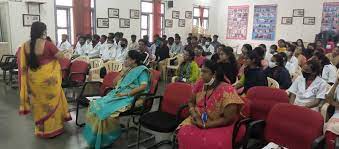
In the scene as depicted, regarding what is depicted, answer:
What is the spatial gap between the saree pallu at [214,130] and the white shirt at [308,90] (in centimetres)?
111

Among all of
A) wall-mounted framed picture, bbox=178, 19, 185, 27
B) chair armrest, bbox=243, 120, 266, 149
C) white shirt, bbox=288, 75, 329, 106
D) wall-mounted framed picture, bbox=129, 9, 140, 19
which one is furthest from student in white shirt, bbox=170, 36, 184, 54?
chair armrest, bbox=243, 120, 266, 149

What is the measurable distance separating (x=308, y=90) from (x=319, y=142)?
123cm

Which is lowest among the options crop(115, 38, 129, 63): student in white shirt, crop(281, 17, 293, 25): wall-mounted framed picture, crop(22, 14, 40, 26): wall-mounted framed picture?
crop(115, 38, 129, 63): student in white shirt

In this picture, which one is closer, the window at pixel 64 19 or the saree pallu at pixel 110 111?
the saree pallu at pixel 110 111

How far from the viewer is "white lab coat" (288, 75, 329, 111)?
9.91ft

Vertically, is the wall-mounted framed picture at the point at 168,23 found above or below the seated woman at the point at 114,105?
above

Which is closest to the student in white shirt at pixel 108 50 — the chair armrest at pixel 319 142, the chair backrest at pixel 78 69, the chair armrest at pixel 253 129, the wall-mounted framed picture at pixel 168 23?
the chair backrest at pixel 78 69

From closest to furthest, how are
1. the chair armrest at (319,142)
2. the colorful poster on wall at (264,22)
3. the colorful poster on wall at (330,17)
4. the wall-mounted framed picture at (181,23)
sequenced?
the chair armrest at (319,142) < the colorful poster on wall at (330,17) < the colorful poster on wall at (264,22) < the wall-mounted framed picture at (181,23)

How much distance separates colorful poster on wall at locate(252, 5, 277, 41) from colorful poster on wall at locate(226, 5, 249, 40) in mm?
429

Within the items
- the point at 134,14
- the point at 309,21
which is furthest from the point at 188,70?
the point at 309,21

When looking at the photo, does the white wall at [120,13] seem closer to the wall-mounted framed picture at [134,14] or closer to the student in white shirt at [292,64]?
the wall-mounted framed picture at [134,14]

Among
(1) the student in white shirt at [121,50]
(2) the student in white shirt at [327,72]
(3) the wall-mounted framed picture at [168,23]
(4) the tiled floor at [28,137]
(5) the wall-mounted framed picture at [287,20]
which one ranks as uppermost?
(5) the wall-mounted framed picture at [287,20]

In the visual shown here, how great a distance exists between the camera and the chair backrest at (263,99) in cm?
274

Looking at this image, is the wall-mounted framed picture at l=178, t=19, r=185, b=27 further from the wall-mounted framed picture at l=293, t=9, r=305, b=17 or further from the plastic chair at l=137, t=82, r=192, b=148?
the plastic chair at l=137, t=82, r=192, b=148
